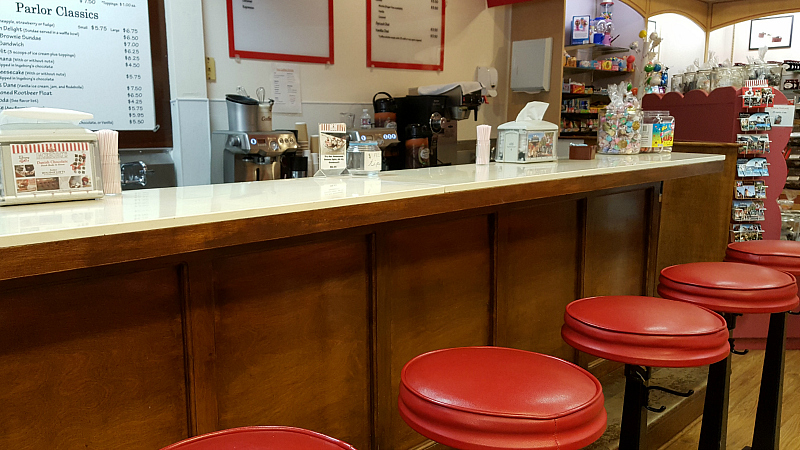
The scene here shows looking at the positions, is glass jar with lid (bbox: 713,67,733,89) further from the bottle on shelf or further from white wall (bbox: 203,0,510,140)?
the bottle on shelf

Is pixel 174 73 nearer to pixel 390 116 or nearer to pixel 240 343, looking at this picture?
pixel 390 116

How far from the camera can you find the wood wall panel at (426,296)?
1604 millimetres

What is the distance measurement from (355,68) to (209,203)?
120 inches

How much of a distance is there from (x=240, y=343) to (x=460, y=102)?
2.79 metres

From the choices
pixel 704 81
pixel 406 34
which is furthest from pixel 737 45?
pixel 406 34

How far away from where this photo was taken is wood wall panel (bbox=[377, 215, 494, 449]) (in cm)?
160

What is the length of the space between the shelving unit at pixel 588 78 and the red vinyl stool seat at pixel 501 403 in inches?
190

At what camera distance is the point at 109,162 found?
53.8 inches

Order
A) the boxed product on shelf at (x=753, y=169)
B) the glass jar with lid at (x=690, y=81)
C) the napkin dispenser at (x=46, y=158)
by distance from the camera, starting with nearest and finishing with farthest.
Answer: the napkin dispenser at (x=46, y=158), the boxed product on shelf at (x=753, y=169), the glass jar with lid at (x=690, y=81)

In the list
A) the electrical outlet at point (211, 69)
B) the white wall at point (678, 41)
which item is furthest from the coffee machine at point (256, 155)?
the white wall at point (678, 41)

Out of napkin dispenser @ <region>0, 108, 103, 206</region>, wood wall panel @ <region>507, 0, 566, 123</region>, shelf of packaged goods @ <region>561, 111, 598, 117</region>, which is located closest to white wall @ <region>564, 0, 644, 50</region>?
shelf of packaged goods @ <region>561, 111, 598, 117</region>

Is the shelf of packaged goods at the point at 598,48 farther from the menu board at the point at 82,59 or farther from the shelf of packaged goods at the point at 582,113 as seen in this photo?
the menu board at the point at 82,59

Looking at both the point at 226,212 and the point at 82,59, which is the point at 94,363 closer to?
the point at 226,212

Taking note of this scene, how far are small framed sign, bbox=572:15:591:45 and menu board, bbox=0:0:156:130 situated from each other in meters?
3.81
